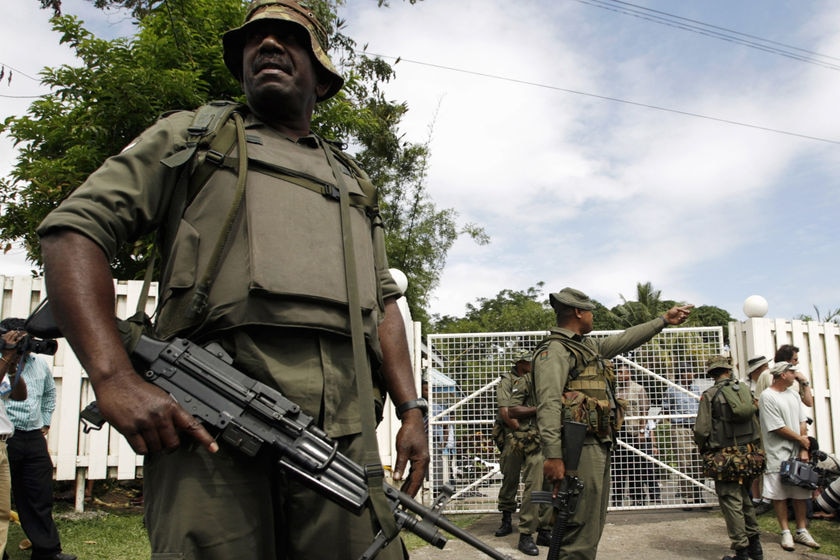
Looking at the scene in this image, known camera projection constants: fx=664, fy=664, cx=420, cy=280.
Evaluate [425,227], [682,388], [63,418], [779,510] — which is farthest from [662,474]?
[425,227]

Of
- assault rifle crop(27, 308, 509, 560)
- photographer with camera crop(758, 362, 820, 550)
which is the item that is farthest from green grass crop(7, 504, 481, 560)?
assault rifle crop(27, 308, 509, 560)

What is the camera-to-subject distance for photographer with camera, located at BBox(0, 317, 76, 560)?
181 inches

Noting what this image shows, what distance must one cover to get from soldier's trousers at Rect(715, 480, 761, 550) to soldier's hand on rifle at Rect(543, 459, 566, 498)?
2.28m

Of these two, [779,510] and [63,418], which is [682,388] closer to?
[779,510]

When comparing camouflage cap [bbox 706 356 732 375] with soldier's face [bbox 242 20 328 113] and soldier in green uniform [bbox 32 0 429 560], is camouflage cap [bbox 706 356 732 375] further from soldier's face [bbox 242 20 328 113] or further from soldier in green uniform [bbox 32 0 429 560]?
soldier's face [bbox 242 20 328 113]

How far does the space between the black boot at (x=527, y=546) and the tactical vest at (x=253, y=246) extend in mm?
4864

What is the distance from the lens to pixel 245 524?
152 cm

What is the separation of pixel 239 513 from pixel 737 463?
5332mm

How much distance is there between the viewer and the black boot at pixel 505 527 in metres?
6.85

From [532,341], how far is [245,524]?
22.6ft

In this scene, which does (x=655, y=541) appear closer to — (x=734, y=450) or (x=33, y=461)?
(x=734, y=450)

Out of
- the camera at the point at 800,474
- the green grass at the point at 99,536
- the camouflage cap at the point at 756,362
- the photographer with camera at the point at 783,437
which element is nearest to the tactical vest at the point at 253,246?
the green grass at the point at 99,536

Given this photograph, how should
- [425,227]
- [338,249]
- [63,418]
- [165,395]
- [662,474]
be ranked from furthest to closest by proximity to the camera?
[425,227]
[662,474]
[63,418]
[338,249]
[165,395]

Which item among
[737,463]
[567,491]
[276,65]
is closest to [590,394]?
[567,491]
